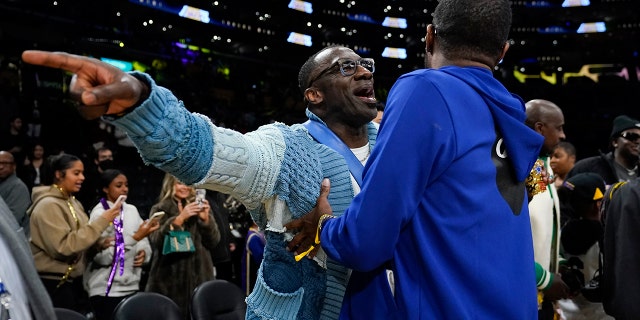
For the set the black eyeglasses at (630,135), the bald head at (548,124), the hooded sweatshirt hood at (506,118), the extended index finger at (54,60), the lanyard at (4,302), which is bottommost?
the black eyeglasses at (630,135)

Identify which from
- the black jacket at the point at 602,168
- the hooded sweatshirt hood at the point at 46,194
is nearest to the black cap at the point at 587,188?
the black jacket at the point at 602,168

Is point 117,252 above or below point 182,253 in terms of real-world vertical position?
above

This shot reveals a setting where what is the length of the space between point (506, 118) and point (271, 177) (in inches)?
30.1

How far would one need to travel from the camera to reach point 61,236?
19.6ft

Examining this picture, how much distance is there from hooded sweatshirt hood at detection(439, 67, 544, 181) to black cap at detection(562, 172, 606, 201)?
312 centimetres

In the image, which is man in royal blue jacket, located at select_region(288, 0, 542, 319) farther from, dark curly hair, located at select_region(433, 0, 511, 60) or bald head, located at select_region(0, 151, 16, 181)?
bald head, located at select_region(0, 151, 16, 181)

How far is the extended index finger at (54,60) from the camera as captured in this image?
1722 mm

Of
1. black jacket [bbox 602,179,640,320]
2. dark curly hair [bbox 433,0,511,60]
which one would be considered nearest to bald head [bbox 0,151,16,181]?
black jacket [bbox 602,179,640,320]

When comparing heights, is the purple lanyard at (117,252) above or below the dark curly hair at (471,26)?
below

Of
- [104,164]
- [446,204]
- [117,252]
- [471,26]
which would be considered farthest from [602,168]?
[104,164]

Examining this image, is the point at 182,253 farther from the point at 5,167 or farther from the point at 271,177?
the point at 271,177

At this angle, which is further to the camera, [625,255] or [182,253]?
[182,253]

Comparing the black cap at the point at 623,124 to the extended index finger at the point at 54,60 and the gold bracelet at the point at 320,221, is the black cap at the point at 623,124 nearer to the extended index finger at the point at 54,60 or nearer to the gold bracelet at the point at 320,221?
the gold bracelet at the point at 320,221

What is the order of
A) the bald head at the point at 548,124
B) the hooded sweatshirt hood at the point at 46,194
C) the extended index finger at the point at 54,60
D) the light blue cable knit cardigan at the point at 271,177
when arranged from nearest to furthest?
the extended index finger at the point at 54,60
the light blue cable knit cardigan at the point at 271,177
the bald head at the point at 548,124
the hooded sweatshirt hood at the point at 46,194
